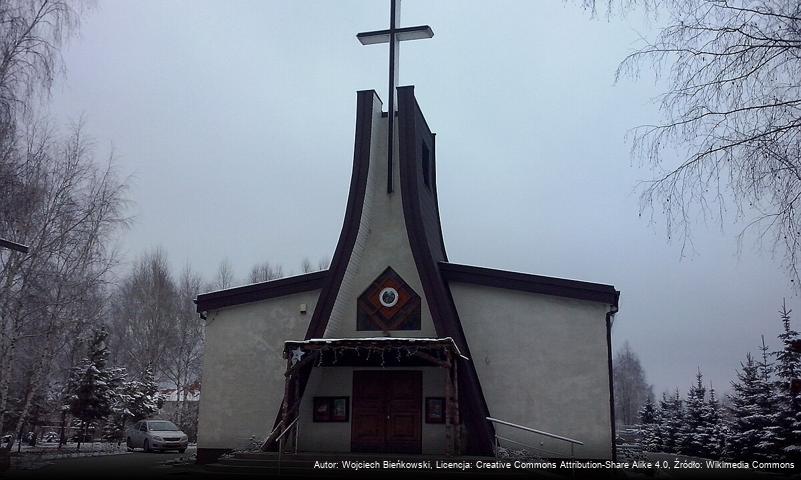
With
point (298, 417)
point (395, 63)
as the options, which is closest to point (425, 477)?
point (298, 417)

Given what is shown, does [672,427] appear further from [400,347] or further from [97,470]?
[97,470]

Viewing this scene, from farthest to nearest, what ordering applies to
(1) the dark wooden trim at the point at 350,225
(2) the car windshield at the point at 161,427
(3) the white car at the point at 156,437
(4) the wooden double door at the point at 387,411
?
(2) the car windshield at the point at 161,427 < (3) the white car at the point at 156,437 < (1) the dark wooden trim at the point at 350,225 < (4) the wooden double door at the point at 387,411

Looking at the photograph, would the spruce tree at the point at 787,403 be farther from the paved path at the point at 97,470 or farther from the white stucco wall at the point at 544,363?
the paved path at the point at 97,470

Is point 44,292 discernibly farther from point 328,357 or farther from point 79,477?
point 328,357

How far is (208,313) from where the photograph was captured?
1833 centimetres

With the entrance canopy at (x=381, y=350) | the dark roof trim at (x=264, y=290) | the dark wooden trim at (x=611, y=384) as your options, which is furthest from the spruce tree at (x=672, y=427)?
the dark roof trim at (x=264, y=290)

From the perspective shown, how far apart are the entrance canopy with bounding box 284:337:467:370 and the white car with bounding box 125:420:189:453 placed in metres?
11.3

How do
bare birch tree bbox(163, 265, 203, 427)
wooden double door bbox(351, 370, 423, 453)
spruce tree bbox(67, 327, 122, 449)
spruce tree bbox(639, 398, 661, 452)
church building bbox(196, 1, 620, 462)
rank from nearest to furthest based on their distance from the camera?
church building bbox(196, 1, 620, 462) < wooden double door bbox(351, 370, 423, 453) < spruce tree bbox(67, 327, 122, 449) < spruce tree bbox(639, 398, 661, 452) < bare birch tree bbox(163, 265, 203, 427)

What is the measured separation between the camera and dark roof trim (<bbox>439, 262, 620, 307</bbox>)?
15914 millimetres

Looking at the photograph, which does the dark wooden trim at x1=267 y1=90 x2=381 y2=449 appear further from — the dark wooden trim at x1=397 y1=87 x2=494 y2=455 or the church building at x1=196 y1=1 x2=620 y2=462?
the dark wooden trim at x1=397 y1=87 x2=494 y2=455

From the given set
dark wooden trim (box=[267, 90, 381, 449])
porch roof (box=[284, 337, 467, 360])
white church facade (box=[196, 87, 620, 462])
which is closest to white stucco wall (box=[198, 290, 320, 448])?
white church facade (box=[196, 87, 620, 462])

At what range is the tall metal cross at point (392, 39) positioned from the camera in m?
18.5

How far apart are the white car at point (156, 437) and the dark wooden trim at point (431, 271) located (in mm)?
13168

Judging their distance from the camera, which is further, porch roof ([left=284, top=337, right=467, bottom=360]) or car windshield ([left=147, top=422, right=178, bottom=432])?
car windshield ([left=147, top=422, right=178, bottom=432])
